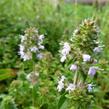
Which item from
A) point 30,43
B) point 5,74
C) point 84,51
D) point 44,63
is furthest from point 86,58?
point 5,74

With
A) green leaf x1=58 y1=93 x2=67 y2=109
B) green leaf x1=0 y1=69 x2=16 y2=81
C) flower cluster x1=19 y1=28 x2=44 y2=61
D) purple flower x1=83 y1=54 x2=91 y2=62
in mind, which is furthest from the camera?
green leaf x1=0 y1=69 x2=16 y2=81

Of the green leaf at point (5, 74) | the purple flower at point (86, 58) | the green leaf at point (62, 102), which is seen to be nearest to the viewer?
the purple flower at point (86, 58)

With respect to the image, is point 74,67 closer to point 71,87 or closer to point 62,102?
point 71,87

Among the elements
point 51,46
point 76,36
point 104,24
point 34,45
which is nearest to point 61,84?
point 76,36

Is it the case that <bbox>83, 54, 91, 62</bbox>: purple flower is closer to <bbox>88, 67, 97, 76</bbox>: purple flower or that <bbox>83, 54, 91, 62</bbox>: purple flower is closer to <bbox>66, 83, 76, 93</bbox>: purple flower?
<bbox>88, 67, 97, 76</bbox>: purple flower

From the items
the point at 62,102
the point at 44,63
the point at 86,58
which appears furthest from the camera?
the point at 44,63

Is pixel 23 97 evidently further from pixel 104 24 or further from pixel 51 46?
pixel 104 24

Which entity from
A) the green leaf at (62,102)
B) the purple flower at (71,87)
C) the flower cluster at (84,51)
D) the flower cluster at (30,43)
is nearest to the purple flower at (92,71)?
the flower cluster at (84,51)

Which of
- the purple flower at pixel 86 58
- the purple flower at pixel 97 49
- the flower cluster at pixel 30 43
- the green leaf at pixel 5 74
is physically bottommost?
the purple flower at pixel 86 58

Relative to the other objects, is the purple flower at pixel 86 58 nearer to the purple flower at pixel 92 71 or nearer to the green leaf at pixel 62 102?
the purple flower at pixel 92 71

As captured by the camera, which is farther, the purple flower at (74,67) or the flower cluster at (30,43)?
the flower cluster at (30,43)

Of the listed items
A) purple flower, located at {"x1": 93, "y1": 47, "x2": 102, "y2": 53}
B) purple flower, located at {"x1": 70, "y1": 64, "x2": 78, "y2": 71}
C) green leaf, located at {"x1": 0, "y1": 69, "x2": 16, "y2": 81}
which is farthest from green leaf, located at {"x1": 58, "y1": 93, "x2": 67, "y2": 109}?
green leaf, located at {"x1": 0, "y1": 69, "x2": 16, "y2": 81}
